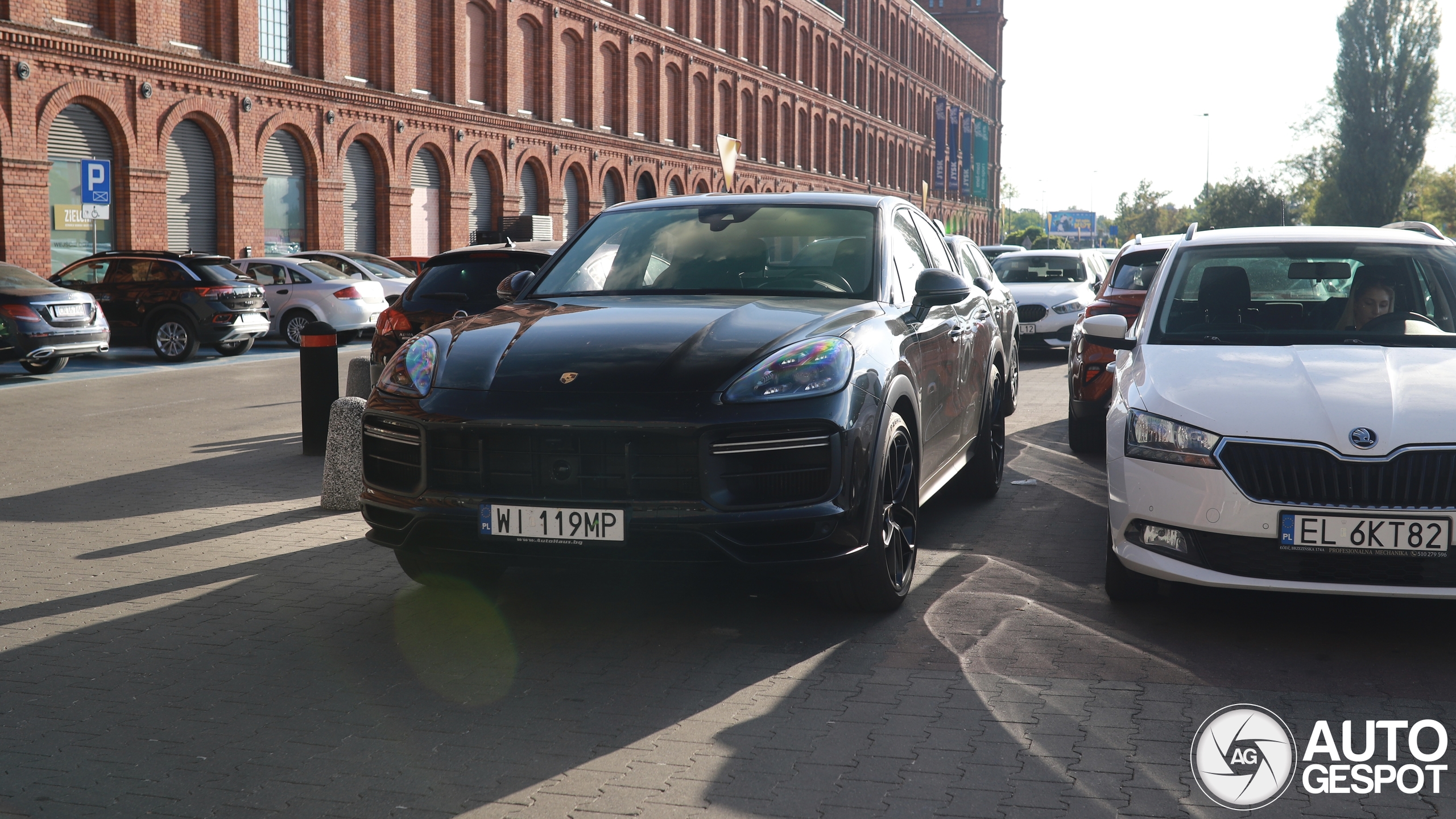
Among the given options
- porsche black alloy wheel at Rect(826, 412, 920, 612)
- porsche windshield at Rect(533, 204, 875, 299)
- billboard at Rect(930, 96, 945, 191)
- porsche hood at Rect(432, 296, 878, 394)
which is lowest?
porsche black alloy wheel at Rect(826, 412, 920, 612)

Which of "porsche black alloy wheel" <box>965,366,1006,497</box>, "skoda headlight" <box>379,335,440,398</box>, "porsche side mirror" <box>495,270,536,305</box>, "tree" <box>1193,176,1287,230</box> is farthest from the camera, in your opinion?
"tree" <box>1193,176,1287,230</box>

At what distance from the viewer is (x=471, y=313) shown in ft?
34.5

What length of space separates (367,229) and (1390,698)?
1316 inches

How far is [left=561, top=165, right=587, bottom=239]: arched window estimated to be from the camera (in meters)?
Answer: 44.0

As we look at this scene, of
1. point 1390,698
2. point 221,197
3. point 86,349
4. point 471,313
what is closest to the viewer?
point 1390,698

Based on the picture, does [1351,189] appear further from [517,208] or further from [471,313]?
[471,313]

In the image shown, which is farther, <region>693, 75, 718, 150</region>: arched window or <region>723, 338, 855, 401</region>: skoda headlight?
<region>693, 75, 718, 150</region>: arched window

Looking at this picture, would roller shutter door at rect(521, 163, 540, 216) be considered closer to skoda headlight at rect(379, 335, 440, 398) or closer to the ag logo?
skoda headlight at rect(379, 335, 440, 398)

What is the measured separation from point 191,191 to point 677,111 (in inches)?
1015

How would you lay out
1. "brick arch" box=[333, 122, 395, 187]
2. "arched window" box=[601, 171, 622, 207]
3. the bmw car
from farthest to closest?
"arched window" box=[601, 171, 622, 207], "brick arch" box=[333, 122, 395, 187], the bmw car

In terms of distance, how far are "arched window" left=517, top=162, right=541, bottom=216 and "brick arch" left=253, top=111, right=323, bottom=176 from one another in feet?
31.7

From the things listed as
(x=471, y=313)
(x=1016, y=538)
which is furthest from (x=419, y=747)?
(x=471, y=313)

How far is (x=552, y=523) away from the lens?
15.2ft

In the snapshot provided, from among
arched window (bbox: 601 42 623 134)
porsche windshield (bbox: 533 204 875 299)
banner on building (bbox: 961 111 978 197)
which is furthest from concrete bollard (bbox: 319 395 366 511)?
banner on building (bbox: 961 111 978 197)
